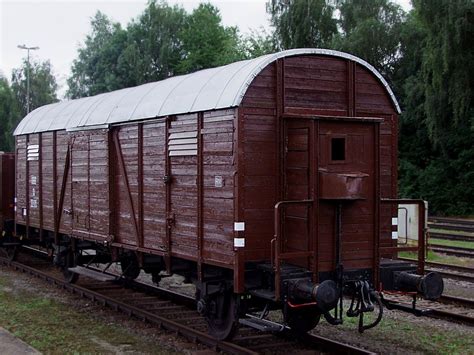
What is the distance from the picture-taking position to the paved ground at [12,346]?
8.20 m

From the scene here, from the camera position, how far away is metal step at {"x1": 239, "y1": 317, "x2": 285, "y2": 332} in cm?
774

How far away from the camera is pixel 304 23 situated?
1698 inches

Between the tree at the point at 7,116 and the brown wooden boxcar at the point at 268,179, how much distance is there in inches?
2268

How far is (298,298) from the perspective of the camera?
779cm

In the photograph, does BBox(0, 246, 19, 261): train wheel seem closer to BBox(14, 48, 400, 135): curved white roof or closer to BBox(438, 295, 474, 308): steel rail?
BBox(14, 48, 400, 135): curved white roof

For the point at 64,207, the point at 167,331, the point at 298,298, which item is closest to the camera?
the point at 298,298

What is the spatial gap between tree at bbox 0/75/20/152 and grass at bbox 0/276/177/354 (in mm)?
55156

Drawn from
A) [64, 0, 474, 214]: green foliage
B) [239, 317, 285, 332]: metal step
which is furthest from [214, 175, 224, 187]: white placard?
[64, 0, 474, 214]: green foliage

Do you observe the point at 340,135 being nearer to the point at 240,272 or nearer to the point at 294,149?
the point at 294,149

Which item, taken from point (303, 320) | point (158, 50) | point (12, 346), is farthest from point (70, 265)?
point (158, 50)

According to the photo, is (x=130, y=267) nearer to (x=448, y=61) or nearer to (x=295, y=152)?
(x=295, y=152)

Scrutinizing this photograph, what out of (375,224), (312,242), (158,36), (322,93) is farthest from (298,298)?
(158,36)

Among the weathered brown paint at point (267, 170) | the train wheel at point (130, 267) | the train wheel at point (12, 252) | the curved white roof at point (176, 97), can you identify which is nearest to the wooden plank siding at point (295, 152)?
the weathered brown paint at point (267, 170)

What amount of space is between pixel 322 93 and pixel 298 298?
2832 mm
